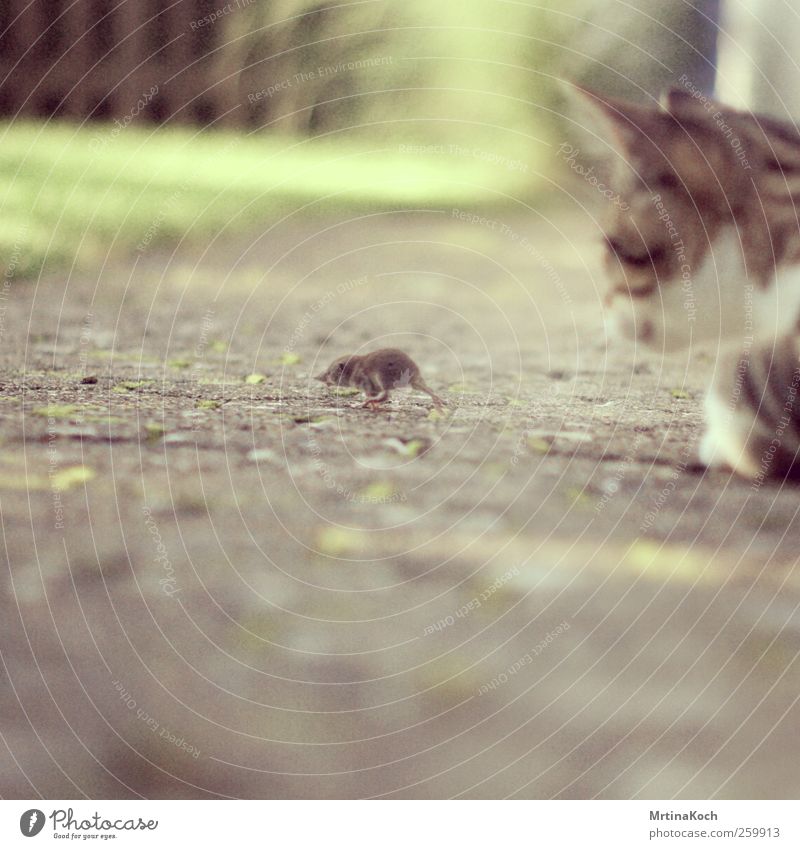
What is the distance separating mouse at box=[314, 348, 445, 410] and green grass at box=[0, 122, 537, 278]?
0.45ft

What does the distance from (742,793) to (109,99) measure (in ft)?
2.62

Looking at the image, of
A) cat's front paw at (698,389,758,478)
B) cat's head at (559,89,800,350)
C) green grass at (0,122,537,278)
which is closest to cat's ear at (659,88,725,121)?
cat's head at (559,89,800,350)

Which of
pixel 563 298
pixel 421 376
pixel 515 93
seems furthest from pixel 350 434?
pixel 515 93

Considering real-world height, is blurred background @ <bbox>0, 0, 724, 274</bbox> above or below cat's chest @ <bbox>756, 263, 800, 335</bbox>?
above

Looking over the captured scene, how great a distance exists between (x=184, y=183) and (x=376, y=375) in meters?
0.25

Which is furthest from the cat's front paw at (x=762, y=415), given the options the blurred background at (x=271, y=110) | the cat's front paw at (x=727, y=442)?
the blurred background at (x=271, y=110)

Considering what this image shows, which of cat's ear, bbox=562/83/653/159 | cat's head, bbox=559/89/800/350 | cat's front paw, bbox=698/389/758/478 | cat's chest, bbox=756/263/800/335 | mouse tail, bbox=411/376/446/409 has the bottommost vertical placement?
cat's front paw, bbox=698/389/758/478

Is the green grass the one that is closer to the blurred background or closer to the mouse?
the blurred background

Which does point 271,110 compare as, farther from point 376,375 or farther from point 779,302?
point 779,302

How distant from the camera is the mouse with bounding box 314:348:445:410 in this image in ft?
2.75

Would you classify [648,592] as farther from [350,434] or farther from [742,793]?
[350,434]

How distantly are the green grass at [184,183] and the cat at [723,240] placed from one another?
98mm

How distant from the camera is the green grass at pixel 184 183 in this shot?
84 cm

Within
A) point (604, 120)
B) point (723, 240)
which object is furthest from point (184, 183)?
point (723, 240)
